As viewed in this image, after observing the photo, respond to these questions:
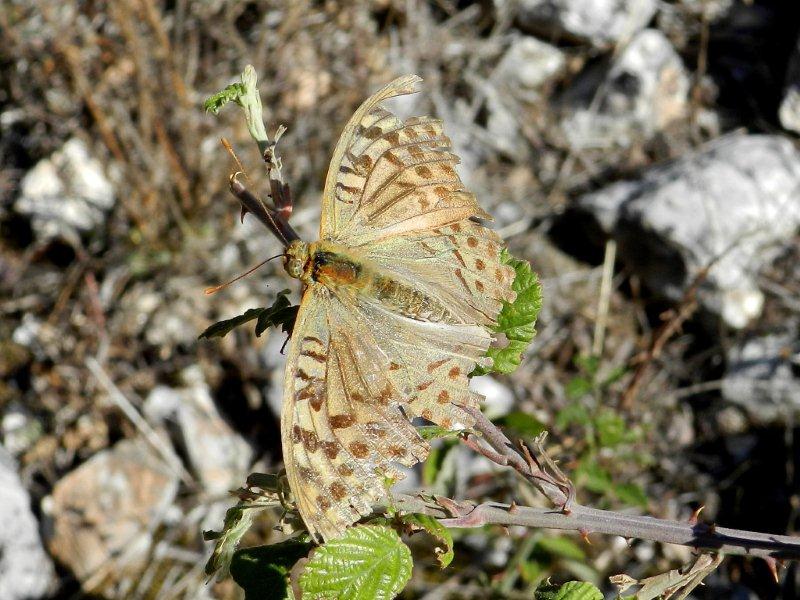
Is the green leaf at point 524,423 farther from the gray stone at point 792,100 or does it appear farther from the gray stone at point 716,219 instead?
the gray stone at point 792,100

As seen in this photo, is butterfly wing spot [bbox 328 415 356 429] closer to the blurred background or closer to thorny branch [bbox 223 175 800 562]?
thorny branch [bbox 223 175 800 562]

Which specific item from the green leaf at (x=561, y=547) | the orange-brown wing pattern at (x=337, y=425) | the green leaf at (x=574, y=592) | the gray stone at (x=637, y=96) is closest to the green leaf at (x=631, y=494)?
the green leaf at (x=561, y=547)

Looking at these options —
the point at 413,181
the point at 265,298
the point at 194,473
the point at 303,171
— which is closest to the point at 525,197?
the point at 303,171

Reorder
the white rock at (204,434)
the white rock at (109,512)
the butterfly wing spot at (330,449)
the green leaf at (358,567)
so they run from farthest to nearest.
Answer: the white rock at (204,434) → the white rock at (109,512) → the butterfly wing spot at (330,449) → the green leaf at (358,567)

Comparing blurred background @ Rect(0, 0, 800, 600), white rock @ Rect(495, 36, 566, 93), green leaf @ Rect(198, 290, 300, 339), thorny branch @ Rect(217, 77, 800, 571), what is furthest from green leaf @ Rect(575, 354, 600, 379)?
white rock @ Rect(495, 36, 566, 93)

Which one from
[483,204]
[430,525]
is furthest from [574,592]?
[483,204]

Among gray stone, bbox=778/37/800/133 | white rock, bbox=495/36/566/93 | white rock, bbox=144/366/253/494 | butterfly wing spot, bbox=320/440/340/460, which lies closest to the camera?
butterfly wing spot, bbox=320/440/340/460
